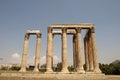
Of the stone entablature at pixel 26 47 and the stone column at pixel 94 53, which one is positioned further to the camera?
the stone entablature at pixel 26 47

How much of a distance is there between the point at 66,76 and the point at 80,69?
221 inches

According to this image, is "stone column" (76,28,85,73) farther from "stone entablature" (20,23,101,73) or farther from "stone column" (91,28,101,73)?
"stone column" (91,28,101,73)

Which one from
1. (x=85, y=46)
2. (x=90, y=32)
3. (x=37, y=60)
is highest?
(x=90, y=32)

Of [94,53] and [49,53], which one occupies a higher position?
[49,53]

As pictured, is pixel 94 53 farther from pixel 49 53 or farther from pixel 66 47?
pixel 49 53

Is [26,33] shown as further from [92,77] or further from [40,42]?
[92,77]

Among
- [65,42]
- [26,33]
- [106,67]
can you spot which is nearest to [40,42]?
[26,33]

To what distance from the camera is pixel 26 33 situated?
51.3 metres

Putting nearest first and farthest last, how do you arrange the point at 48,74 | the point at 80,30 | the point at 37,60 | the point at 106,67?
1. the point at 48,74
2. the point at 80,30
3. the point at 37,60
4. the point at 106,67

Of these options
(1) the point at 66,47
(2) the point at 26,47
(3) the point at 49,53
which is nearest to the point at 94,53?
(1) the point at 66,47

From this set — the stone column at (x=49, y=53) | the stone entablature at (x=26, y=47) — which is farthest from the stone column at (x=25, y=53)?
the stone column at (x=49, y=53)

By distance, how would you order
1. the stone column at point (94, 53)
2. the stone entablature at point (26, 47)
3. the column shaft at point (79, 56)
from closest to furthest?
the column shaft at point (79, 56) → the stone column at point (94, 53) → the stone entablature at point (26, 47)

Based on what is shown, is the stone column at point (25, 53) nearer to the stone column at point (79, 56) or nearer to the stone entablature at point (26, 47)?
the stone entablature at point (26, 47)

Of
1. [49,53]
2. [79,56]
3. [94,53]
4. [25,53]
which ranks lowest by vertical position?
[79,56]
